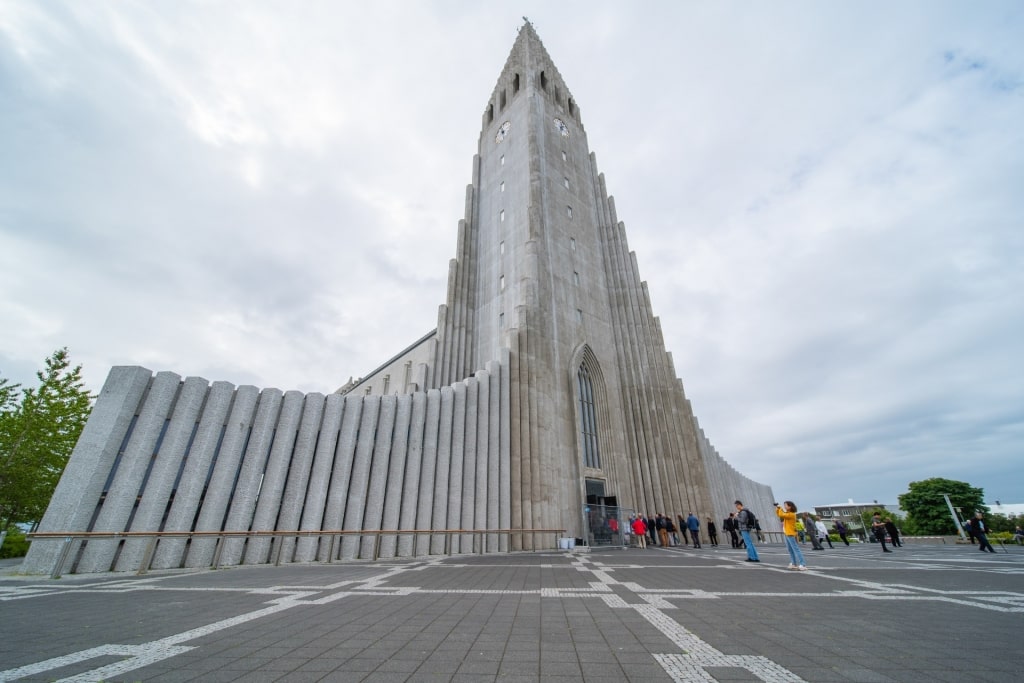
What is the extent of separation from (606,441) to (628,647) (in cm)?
2316

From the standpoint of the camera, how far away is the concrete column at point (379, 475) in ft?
48.3

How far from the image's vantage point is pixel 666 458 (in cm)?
2702

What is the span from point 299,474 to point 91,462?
507 centimetres

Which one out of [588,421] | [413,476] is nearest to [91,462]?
[413,476]

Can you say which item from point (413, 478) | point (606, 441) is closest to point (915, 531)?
point (606, 441)

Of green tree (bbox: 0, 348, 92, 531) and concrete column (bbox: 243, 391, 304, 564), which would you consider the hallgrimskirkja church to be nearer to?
concrete column (bbox: 243, 391, 304, 564)

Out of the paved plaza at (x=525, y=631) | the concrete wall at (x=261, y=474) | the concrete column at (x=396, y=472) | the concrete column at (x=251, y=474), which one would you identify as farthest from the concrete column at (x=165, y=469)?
the concrete column at (x=396, y=472)

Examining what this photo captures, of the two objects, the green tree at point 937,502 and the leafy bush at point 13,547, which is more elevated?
the green tree at point 937,502

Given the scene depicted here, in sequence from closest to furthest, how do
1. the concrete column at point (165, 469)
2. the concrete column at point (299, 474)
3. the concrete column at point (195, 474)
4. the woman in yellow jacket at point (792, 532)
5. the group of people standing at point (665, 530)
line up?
the woman in yellow jacket at point (792, 532) → the concrete column at point (165, 469) → the concrete column at point (195, 474) → the concrete column at point (299, 474) → the group of people standing at point (665, 530)

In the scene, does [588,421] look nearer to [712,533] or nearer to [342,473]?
[712,533]

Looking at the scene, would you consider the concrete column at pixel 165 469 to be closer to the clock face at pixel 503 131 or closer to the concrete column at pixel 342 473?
the concrete column at pixel 342 473

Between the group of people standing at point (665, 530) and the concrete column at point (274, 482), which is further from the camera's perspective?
the group of people standing at point (665, 530)

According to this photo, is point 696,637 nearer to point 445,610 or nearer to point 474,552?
point 445,610

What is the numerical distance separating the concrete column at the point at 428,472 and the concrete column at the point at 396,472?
81 cm
